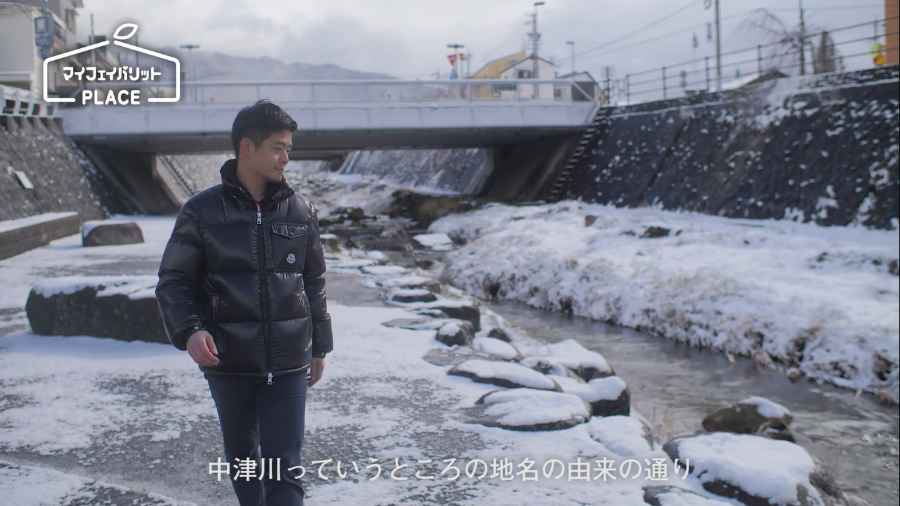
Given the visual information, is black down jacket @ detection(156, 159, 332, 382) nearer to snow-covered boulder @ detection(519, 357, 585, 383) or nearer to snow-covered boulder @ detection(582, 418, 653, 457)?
snow-covered boulder @ detection(582, 418, 653, 457)

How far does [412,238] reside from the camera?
75.7 feet

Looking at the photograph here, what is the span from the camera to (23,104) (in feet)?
68.1

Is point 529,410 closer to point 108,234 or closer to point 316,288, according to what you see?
point 316,288

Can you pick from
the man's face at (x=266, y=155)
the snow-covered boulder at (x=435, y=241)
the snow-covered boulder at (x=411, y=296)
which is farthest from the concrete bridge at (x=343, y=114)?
the man's face at (x=266, y=155)

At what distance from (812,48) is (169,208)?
24274 mm

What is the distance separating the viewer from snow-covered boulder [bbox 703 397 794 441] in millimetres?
6492

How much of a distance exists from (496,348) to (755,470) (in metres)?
3.54

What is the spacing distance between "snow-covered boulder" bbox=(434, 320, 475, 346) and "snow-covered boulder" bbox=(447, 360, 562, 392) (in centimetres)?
106

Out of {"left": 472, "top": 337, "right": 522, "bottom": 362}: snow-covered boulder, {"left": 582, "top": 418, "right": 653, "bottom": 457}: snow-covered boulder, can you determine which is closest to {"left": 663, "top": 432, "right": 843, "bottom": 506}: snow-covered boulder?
{"left": 582, "top": 418, "right": 653, "bottom": 457}: snow-covered boulder

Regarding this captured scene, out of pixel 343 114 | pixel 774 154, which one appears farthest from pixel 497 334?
pixel 343 114

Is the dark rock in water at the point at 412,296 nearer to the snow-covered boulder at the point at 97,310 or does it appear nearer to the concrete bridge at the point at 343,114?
the snow-covered boulder at the point at 97,310

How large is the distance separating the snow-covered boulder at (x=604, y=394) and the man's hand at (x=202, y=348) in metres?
3.84

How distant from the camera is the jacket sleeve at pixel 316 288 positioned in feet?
9.33

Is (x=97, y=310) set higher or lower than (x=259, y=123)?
lower
